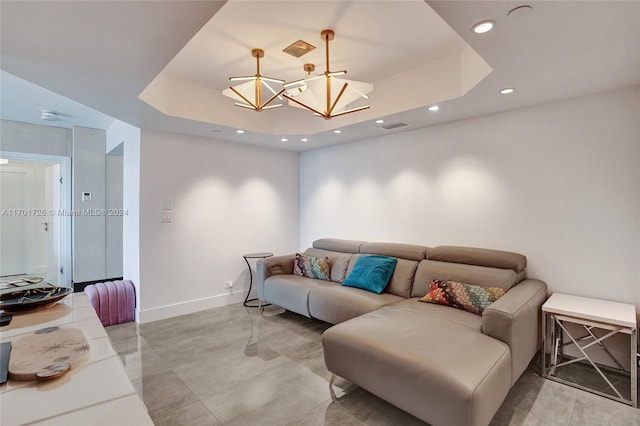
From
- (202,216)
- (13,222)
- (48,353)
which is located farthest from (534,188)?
(13,222)

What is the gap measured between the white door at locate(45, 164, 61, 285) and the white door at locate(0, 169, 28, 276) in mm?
396

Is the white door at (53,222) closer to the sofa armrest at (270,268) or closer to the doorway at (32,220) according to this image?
the doorway at (32,220)

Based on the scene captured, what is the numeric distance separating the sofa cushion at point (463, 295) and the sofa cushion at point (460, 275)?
9 centimetres

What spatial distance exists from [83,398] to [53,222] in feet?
20.4

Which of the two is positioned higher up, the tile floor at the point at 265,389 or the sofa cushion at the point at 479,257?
the sofa cushion at the point at 479,257

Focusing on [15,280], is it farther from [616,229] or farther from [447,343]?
[616,229]

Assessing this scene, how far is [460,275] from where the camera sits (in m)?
2.98

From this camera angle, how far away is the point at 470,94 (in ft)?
8.78

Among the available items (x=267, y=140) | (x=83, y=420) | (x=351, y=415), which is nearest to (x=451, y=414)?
(x=351, y=415)

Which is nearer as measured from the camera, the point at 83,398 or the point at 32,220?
the point at 83,398

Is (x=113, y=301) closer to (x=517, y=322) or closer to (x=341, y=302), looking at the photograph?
Answer: (x=341, y=302)

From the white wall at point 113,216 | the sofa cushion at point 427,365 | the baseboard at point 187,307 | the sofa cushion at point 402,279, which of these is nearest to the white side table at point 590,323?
the sofa cushion at point 427,365

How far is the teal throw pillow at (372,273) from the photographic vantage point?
3365mm

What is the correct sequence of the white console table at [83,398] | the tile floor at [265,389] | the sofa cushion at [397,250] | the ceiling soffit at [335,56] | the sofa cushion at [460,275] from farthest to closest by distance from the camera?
1. the sofa cushion at [397,250]
2. the sofa cushion at [460,275]
3. the ceiling soffit at [335,56]
4. the tile floor at [265,389]
5. the white console table at [83,398]
